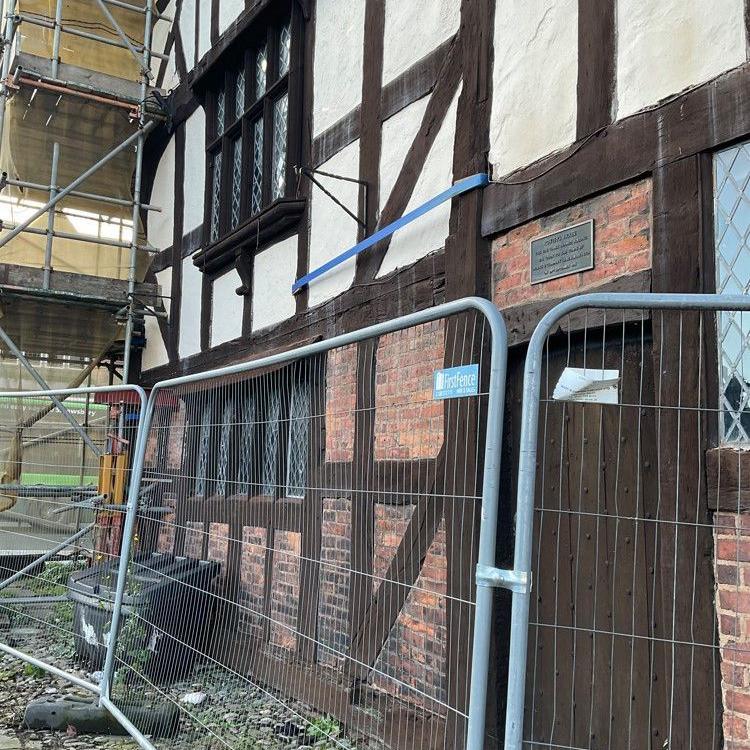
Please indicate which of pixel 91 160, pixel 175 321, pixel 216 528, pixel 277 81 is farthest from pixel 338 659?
pixel 91 160

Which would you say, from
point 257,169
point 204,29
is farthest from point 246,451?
point 204,29

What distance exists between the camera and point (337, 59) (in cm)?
646

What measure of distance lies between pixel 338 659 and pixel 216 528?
3.48ft

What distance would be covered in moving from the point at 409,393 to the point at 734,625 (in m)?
2.46

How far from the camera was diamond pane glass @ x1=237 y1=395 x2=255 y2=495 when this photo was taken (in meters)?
4.07

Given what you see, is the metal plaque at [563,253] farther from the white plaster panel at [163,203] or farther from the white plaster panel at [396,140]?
the white plaster panel at [163,203]

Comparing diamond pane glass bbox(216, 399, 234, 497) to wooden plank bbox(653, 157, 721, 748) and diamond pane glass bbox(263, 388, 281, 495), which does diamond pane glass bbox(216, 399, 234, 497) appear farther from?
wooden plank bbox(653, 157, 721, 748)

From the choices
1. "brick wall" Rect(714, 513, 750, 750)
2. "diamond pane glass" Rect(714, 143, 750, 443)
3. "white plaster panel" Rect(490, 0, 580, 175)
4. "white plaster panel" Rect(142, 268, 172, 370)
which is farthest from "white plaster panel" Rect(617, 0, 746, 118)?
"white plaster panel" Rect(142, 268, 172, 370)

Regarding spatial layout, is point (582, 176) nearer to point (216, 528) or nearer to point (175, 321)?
point (216, 528)

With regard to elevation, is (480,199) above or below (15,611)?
above

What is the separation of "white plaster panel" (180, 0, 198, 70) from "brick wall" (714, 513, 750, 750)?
8715mm

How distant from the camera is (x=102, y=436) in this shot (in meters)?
5.99

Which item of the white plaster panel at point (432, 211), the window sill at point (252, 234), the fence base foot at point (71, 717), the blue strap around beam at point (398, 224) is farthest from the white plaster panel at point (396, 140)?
the fence base foot at point (71, 717)

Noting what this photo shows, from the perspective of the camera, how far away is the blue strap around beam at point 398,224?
4602mm
